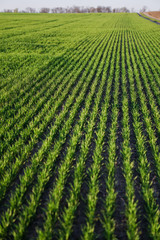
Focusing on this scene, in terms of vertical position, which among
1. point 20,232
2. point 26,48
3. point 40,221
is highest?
point 26,48

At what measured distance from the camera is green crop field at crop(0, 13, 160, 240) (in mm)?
3355

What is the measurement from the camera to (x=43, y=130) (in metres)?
6.27

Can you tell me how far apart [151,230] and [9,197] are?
3303 millimetres

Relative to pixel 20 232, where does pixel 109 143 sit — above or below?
above

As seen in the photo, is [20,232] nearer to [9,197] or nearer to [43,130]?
[9,197]

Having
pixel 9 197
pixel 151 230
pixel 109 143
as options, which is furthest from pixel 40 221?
pixel 109 143

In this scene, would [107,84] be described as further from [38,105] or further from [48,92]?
[38,105]

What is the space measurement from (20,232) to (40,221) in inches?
20.6

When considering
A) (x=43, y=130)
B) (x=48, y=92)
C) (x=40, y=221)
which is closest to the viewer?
(x=40, y=221)

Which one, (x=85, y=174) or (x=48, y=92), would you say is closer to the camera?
(x=85, y=174)

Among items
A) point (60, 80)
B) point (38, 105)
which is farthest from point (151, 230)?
point (60, 80)

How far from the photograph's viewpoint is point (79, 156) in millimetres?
4984

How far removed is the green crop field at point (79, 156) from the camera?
132 inches

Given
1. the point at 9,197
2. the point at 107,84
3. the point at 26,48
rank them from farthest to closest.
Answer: the point at 26,48 → the point at 107,84 → the point at 9,197
